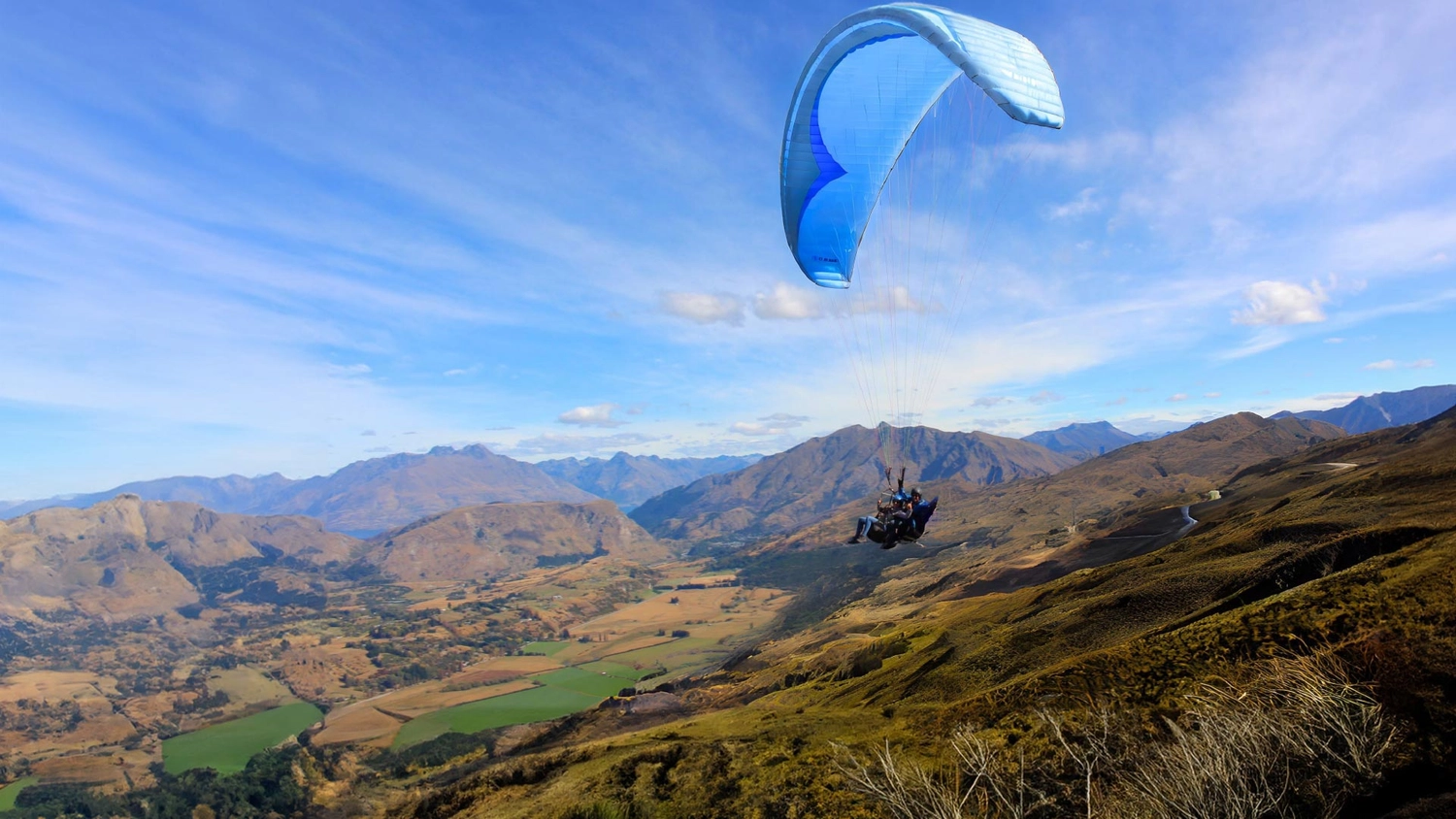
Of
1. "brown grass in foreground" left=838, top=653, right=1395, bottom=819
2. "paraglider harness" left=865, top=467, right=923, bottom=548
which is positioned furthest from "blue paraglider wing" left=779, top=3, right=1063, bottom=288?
"brown grass in foreground" left=838, top=653, right=1395, bottom=819

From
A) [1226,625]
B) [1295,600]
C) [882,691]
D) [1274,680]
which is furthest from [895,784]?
[882,691]

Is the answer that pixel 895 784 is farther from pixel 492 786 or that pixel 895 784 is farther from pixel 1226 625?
pixel 492 786

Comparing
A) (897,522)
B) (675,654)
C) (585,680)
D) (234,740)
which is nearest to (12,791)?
(234,740)

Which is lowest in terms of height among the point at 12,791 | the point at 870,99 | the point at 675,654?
the point at 675,654

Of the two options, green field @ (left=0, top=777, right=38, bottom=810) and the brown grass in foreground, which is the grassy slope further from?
green field @ (left=0, top=777, right=38, bottom=810)

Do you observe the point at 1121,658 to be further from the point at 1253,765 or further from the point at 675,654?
the point at 675,654

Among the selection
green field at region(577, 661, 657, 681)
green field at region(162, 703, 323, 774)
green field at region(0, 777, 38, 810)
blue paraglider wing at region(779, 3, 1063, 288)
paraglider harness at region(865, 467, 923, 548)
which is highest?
blue paraglider wing at region(779, 3, 1063, 288)
